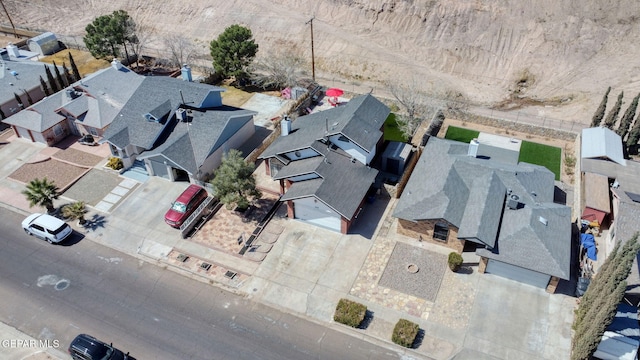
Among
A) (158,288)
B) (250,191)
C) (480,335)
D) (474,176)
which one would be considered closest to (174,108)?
(250,191)

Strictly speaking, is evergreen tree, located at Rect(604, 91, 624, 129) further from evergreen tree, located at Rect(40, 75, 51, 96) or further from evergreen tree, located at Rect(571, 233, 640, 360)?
evergreen tree, located at Rect(40, 75, 51, 96)

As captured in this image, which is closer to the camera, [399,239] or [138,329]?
[138,329]

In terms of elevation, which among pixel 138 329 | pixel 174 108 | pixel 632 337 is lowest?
pixel 138 329

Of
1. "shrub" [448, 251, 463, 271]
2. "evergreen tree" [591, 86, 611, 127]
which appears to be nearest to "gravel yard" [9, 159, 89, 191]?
"shrub" [448, 251, 463, 271]

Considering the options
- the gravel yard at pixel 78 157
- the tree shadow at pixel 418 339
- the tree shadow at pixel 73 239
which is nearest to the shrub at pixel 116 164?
the gravel yard at pixel 78 157

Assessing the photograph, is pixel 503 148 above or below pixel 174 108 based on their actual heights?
below

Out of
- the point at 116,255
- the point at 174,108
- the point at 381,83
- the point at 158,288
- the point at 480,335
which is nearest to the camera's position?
the point at 480,335

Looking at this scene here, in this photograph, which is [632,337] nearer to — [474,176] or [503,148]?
[474,176]

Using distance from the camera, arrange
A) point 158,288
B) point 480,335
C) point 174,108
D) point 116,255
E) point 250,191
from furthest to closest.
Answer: point 174,108, point 250,191, point 116,255, point 158,288, point 480,335
